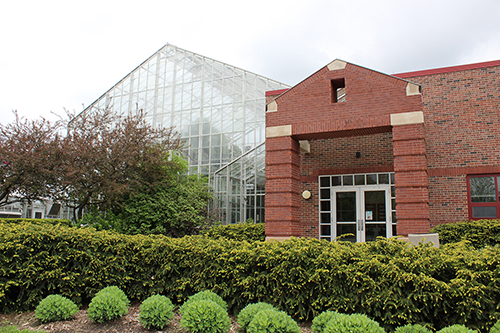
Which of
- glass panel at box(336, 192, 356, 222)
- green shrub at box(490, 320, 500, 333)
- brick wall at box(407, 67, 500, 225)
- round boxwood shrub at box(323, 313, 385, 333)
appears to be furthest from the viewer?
glass panel at box(336, 192, 356, 222)

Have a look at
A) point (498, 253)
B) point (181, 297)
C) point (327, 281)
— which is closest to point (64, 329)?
point (181, 297)

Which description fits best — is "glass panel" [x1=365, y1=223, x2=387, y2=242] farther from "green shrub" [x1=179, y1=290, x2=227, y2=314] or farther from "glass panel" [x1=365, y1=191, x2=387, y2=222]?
"green shrub" [x1=179, y1=290, x2=227, y2=314]

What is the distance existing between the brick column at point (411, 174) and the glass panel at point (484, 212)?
3.64 meters

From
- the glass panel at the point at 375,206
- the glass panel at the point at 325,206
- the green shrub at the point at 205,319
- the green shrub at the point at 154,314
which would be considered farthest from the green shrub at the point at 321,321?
the glass panel at the point at 325,206

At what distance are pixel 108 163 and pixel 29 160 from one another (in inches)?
99.9

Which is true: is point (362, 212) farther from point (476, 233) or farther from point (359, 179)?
point (476, 233)

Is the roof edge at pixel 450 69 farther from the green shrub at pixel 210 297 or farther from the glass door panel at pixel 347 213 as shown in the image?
the green shrub at pixel 210 297

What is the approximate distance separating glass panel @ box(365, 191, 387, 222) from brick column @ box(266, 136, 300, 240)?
2.86 metres

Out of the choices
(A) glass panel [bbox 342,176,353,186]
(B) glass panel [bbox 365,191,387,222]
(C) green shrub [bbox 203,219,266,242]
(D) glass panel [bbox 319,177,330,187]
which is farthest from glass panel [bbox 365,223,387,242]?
(C) green shrub [bbox 203,219,266,242]

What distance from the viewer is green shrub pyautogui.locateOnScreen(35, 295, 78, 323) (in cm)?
494

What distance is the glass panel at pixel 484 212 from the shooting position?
11016 millimetres

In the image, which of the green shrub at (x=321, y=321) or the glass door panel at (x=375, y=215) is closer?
the green shrub at (x=321, y=321)

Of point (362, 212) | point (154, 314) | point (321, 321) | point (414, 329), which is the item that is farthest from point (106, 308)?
point (362, 212)

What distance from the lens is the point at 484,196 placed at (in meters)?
11.1
